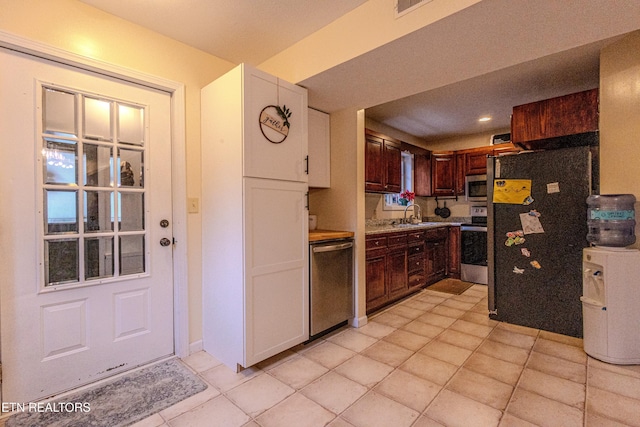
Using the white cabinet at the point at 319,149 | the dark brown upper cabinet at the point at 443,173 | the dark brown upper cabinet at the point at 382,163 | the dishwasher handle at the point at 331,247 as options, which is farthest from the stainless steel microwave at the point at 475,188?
the dishwasher handle at the point at 331,247

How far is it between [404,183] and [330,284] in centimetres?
293

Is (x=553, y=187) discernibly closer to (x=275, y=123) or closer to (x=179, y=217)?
(x=275, y=123)

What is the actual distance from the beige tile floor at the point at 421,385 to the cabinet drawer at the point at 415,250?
4.05 feet

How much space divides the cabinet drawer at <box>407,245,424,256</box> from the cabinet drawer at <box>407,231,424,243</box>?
0.09 m

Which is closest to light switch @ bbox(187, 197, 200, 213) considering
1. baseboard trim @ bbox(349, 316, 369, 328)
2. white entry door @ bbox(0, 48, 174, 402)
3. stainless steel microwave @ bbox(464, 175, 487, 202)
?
white entry door @ bbox(0, 48, 174, 402)

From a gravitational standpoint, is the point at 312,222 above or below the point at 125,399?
above

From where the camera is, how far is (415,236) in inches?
A: 153

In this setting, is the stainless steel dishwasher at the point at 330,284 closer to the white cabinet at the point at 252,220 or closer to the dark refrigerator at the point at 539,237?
the white cabinet at the point at 252,220

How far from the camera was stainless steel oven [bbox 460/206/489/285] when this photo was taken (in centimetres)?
426

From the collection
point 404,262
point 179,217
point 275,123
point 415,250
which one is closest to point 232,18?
point 275,123

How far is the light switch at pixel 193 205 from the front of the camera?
2324 millimetres

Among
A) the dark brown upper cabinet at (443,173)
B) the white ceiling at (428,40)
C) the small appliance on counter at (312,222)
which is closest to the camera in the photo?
the white ceiling at (428,40)

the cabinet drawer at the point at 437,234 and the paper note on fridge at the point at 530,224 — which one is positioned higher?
the paper note on fridge at the point at 530,224

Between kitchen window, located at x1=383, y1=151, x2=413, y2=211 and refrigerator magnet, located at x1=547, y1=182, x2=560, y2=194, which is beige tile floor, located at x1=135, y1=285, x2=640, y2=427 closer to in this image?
refrigerator magnet, located at x1=547, y1=182, x2=560, y2=194
